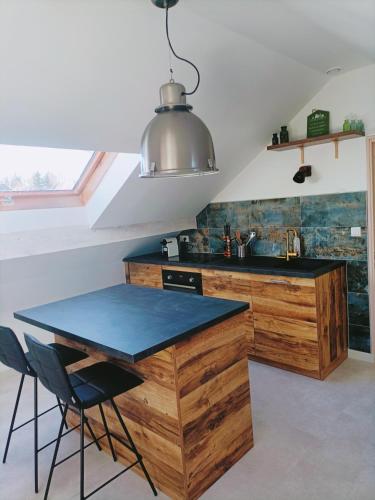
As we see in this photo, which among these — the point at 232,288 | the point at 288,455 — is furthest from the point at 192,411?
the point at 232,288

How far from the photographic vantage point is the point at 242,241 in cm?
407

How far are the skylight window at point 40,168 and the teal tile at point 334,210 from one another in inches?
81.8

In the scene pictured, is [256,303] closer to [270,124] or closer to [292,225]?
[292,225]

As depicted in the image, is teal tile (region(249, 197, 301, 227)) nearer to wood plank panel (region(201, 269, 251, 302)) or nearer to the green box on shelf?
the green box on shelf

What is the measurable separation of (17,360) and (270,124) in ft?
9.41

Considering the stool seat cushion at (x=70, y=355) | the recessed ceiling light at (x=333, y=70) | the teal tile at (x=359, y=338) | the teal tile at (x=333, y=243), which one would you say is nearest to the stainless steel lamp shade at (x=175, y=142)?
the stool seat cushion at (x=70, y=355)

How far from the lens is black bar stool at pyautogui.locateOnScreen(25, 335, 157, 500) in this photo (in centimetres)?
171

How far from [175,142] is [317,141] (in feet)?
7.10

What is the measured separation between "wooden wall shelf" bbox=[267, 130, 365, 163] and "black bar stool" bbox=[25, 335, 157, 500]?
2.48m

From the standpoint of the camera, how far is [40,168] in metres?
3.14

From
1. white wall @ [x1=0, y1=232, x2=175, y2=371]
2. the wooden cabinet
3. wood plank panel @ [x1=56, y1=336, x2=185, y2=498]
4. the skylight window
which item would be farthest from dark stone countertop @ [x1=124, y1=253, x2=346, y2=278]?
wood plank panel @ [x1=56, y1=336, x2=185, y2=498]

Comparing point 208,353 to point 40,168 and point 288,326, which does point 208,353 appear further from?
point 40,168

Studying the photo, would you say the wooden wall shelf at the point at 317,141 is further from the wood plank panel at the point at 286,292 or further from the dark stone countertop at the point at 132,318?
the dark stone countertop at the point at 132,318

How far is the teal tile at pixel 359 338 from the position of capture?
3.34 m
